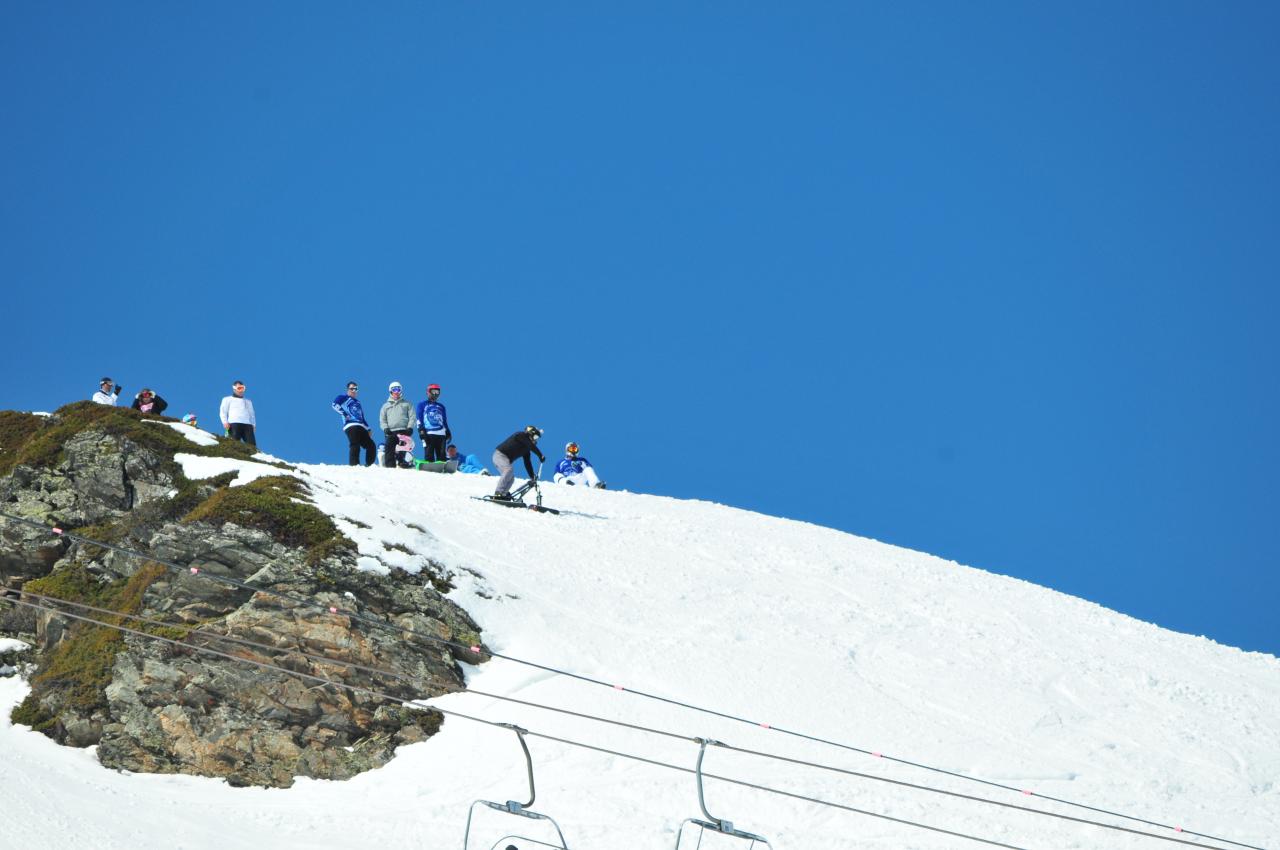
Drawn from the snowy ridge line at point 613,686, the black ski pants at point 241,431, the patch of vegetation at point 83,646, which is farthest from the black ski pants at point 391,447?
the snowy ridge line at point 613,686

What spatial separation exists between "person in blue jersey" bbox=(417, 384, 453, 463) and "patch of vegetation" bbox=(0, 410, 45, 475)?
10114mm

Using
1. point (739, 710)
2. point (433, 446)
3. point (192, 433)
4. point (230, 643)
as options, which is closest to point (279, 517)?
point (230, 643)

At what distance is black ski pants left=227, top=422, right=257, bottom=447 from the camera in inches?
1193

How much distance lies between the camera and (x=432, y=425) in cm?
3322

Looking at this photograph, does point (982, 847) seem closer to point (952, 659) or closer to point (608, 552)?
point (952, 659)

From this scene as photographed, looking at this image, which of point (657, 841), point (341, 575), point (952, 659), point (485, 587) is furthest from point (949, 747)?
point (341, 575)

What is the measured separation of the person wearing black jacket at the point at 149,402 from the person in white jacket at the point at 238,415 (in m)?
1.39

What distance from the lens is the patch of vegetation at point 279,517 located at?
20016 millimetres

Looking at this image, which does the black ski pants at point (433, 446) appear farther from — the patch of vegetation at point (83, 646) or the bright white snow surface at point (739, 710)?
the patch of vegetation at point (83, 646)

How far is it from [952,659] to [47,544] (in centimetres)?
1565

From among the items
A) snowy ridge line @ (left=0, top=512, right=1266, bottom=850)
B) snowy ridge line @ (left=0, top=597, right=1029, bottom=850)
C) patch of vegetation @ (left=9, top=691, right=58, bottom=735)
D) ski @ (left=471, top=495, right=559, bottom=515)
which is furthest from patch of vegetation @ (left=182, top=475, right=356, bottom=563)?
ski @ (left=471, top=495, right=559, bottom=515)

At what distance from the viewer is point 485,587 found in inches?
835

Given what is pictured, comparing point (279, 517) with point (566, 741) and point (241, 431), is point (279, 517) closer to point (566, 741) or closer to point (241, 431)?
point (566, 741)

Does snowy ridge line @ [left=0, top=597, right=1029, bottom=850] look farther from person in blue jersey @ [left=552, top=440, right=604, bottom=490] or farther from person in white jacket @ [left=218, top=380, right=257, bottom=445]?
person in blue jersey @ [left=552, top=440, right=604, bottom=490]
